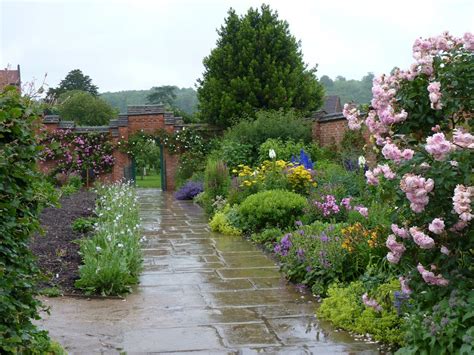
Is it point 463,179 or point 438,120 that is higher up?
point 438,120

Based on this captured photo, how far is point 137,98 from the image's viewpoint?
57.0 meters

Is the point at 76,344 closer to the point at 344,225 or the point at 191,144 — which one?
the point at 344,225

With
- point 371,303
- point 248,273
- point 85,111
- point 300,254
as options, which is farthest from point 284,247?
point 85,111

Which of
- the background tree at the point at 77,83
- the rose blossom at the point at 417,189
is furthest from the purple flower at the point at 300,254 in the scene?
the background tree at the point at 77,83

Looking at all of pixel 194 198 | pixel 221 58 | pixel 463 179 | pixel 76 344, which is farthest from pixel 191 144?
pixel 463 179

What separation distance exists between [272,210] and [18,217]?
6.20m

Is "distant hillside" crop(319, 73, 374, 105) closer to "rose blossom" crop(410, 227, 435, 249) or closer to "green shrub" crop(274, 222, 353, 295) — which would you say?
"green shrub" crop(274, 222, 353, 295)

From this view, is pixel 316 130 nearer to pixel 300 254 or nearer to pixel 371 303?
pixel 300 254

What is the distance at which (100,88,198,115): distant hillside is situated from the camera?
52216 millimetres

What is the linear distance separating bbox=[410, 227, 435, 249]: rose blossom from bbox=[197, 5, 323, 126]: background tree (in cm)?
1579

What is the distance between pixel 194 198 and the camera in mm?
15750

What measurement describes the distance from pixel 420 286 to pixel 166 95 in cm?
5347

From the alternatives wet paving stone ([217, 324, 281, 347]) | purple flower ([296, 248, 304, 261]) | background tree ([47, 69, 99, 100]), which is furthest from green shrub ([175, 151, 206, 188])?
background tree ([47, 69, 99, 100])

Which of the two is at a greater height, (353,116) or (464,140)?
(353,116)
